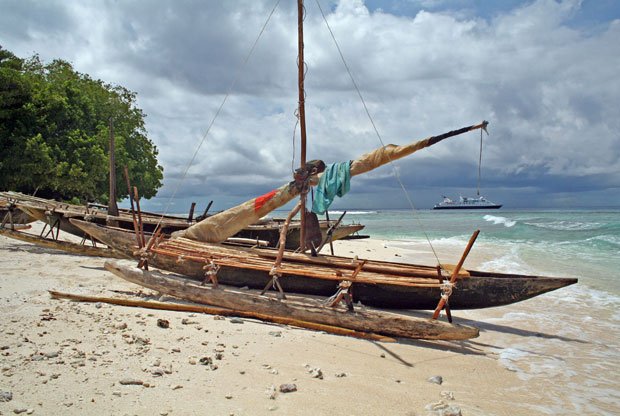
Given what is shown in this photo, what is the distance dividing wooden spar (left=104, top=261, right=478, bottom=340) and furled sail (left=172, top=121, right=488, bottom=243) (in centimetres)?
210

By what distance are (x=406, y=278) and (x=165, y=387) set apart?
422cm

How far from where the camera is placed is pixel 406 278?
6.82 meters

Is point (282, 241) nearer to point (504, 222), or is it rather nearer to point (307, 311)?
point (307, 311)

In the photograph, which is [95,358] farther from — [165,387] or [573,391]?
[573,391]

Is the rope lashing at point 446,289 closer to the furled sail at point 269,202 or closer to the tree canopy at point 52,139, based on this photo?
the furled sail at point 269,202

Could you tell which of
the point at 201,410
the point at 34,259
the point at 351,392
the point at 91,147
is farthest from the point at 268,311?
the point at 91,147

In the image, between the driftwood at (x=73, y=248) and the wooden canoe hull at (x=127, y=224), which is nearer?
the driftwood at (x=73, y=248)

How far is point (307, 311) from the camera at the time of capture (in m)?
6.63

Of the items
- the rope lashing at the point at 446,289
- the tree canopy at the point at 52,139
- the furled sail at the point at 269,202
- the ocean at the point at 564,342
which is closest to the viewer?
the ocean at the point at 564,342

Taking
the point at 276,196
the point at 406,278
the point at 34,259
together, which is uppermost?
the point at 276,196

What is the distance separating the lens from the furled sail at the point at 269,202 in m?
7.59

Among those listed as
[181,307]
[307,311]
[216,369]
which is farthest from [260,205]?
[216,369]

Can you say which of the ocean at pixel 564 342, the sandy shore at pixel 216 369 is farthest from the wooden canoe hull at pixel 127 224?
the sandy shore at pixel 216 369

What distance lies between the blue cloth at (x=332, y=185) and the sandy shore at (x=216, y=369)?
9.71ft
